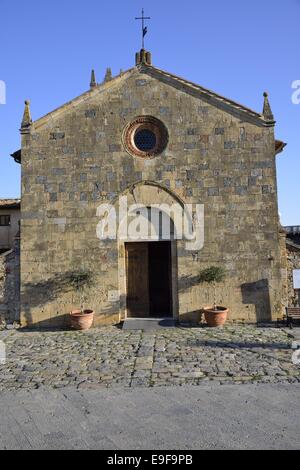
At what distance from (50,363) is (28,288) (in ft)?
14.8

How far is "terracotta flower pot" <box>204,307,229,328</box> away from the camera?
38.7 feet

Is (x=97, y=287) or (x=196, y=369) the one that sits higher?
(x=97, y=287)

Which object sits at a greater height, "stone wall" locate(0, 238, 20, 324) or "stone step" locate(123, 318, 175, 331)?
"stone wall" locate(0, 238, 20, 324)

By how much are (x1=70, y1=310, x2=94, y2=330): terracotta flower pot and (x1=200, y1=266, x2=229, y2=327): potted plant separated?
12.8 ft

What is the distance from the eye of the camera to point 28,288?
12688mm

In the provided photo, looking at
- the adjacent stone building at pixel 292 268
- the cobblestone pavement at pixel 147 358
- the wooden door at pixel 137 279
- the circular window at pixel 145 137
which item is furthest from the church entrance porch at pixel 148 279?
the adjacent stone building at pixel 292 268

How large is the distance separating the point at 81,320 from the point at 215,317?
4.44 meters

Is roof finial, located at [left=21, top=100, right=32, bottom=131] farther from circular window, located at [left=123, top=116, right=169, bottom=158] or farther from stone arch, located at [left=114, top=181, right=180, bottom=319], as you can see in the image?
stone arch, located at [left=114, top=181, right=180, bottom=319]

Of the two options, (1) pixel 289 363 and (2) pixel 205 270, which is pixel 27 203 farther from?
(1) pixel 289 363

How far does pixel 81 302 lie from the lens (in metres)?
12.6

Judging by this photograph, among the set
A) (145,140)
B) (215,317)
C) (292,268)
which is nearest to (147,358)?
(215,317)

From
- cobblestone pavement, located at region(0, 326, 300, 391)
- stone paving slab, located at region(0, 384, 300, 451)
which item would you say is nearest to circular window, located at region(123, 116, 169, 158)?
cobblestone pavement, located at region(0, 326, 300, 391)
